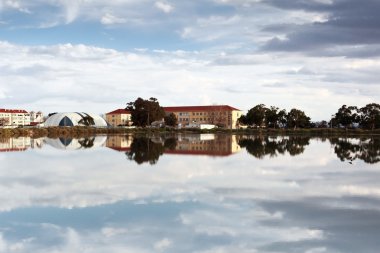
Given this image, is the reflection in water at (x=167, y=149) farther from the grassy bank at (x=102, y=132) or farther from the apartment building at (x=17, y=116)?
the apartment building at (x=17, y=116)

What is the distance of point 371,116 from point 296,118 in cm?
1182

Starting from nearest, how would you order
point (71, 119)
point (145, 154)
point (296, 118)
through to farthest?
point (145, 154) → point (296, 118) → point (71, 119)

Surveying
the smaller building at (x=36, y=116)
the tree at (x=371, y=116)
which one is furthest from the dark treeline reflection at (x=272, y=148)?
the smaller building at (x=36, y=116)

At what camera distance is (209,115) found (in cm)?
11212

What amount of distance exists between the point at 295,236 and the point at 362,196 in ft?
13.0

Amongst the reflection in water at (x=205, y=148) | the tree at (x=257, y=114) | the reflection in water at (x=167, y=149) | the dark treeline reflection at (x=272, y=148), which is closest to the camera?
the reflection in water at (x=167, y=149)

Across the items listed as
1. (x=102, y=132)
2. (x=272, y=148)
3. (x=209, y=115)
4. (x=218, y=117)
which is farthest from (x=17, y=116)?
(x=272, y=148)

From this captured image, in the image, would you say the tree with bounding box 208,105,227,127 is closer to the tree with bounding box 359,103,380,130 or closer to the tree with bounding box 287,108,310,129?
the tree with bounding box 287,108,310,129

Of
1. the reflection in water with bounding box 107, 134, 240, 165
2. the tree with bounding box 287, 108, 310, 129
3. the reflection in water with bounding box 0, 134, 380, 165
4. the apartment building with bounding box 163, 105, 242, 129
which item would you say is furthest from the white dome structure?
the reflection in water with bounding box 107, 134, 240, 165

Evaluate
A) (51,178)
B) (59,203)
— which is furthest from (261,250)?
(51,178)

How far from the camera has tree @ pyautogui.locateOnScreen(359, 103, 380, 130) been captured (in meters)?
72.1

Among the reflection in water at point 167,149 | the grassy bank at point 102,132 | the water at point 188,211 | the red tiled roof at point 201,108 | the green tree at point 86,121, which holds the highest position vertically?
the red tiled roof at point 201,108

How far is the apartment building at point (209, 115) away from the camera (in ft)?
339

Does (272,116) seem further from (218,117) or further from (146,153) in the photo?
(146,153)
